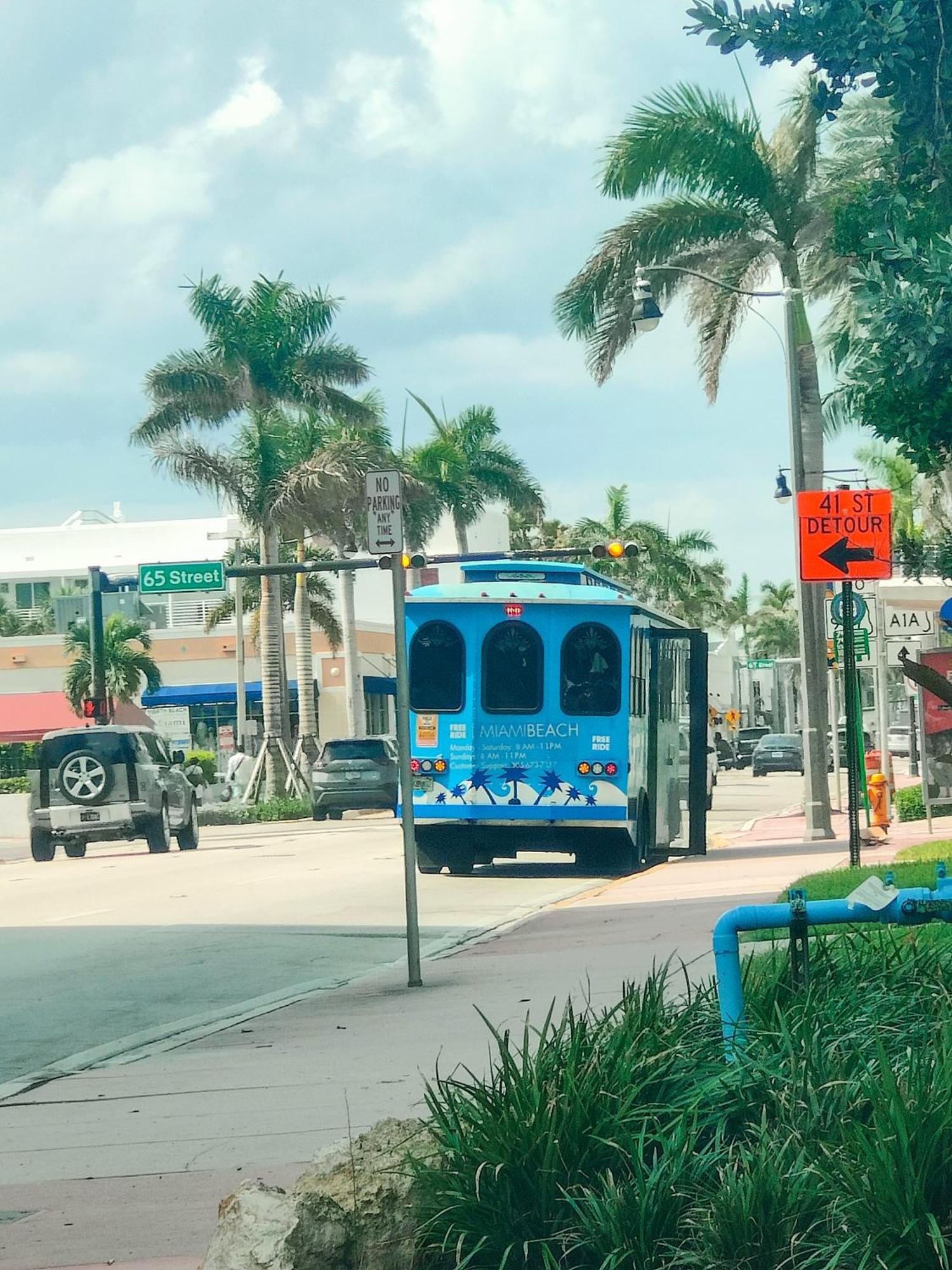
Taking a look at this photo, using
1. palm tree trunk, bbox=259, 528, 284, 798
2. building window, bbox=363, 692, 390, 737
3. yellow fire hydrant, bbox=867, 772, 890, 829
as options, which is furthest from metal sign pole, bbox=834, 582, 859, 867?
building window, bbox=363, 692, 390, 737

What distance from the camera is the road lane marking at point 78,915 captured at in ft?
59.1

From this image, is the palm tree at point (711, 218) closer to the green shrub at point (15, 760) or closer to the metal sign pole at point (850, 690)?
the metal sign pole at point (850, 690)

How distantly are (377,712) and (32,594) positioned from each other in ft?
78.8

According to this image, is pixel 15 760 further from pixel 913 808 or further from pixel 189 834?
pixel 913 808

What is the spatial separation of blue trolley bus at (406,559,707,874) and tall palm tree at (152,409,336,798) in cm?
2522

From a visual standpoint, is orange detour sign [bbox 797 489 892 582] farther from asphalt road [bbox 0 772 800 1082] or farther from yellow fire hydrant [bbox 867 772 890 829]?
yellow fire hydrant [bbox 867 772 890 829]

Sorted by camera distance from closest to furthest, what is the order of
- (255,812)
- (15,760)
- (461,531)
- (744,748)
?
1. (255,812)
2. (461,531)
3. (15,760)
4. (744,748)

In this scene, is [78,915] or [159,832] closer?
[78,915]

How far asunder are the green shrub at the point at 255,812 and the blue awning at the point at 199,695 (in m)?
24.0

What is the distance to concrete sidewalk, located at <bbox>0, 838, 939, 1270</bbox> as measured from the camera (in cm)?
590

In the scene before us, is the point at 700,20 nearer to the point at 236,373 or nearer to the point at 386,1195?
the point at 386,1195

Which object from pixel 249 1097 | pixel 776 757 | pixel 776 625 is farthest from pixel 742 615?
pixel 249 1097

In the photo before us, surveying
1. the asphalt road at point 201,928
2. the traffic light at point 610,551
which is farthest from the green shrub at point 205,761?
the asphalt road at point 201,928

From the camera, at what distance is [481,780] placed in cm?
2022
